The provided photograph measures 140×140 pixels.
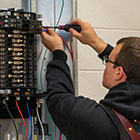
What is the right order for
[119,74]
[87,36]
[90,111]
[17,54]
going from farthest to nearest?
[87,36] < [17,54] < [119,74] < [90,111]

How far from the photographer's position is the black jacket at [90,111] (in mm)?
1277

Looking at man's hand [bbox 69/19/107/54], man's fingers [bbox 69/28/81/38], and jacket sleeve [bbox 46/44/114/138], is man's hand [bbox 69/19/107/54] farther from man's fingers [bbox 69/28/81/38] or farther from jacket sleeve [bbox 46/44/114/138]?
jacket sleeve [bbox 46/44/114/138]

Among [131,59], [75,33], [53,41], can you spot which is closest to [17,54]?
[53,41]

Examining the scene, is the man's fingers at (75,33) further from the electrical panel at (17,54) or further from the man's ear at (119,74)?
the man's ear at (119,74)

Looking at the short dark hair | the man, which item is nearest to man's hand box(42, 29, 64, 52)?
the man

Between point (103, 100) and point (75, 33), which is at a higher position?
point (75, 33)

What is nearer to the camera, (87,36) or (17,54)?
(17,54)

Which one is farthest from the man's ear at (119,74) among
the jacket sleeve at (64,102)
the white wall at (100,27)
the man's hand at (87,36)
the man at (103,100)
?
the white wall at (100,27)

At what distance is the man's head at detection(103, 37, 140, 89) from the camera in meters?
1.40

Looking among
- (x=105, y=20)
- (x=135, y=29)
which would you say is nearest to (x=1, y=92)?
(x=105, y=20)

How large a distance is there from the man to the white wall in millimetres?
372

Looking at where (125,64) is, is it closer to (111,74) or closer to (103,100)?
(111,74)

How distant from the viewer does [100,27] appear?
6.59 ft

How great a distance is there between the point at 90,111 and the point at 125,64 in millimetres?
301
